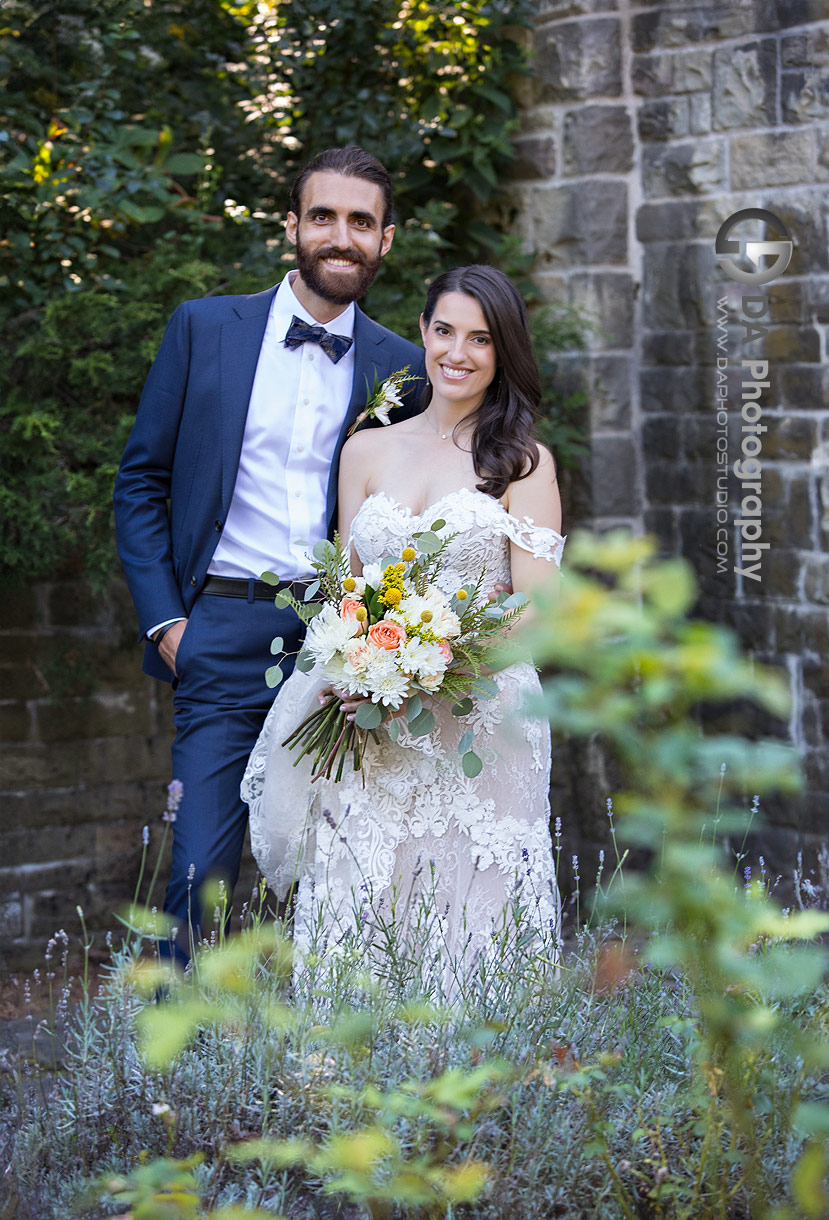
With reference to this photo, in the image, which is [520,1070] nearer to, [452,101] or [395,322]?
[395,322]

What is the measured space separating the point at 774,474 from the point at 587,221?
52.0 inches

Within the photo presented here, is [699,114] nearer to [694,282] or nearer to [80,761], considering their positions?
[694,282]

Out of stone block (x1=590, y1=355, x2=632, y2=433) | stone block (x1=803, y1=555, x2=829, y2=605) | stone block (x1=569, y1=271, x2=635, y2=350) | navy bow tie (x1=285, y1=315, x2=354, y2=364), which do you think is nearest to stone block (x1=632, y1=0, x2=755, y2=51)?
stone block (x1=569, y1=271, x2=635, y2=350)

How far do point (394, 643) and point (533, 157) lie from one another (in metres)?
3.43

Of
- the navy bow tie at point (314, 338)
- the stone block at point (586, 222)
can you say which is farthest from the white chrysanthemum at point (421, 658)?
the stone block at point (586, 222)

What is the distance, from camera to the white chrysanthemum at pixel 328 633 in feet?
8.95

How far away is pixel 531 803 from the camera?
10.2ft

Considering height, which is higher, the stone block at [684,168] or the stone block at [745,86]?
the stone block at [745,86]

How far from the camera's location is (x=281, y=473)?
10.9 feet

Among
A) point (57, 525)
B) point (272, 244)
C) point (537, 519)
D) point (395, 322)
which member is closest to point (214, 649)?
point (537, 519)

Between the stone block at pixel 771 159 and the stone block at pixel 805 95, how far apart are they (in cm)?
7

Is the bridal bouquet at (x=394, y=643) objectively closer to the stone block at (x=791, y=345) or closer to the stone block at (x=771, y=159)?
the stone block at (x=791, y=345)

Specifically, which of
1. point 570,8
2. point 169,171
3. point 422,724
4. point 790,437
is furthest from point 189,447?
point 570,8

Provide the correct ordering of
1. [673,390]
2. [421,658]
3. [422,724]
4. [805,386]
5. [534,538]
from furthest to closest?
[673,390] → [805,386] → [534,538] → [422,724] → [421,658]
